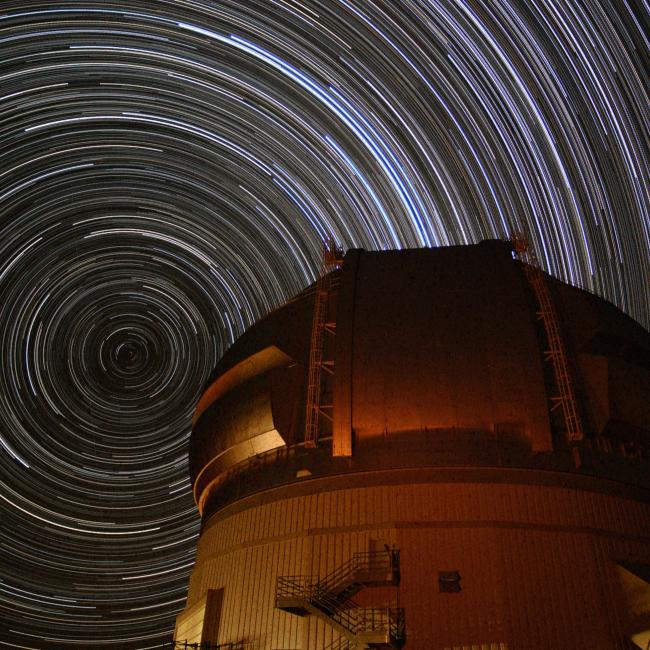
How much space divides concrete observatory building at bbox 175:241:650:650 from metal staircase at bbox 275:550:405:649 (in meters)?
0.05

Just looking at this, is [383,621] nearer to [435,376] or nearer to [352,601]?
[352,601]

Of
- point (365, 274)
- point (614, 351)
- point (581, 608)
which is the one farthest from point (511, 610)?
point (365, 274)

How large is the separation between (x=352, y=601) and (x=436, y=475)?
12.1 ft

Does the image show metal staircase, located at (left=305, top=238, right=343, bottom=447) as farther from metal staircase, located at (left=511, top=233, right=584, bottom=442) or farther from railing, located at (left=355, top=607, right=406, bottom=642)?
metal staircase, located at (left=511, top=233, right=584, bottom=442)

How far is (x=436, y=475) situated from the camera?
679 inches

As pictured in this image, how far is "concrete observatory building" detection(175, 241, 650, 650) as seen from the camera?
51.9ft

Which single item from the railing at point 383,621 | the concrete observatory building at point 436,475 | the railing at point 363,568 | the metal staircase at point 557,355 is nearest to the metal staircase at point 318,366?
the concrete observatory building at point 436,475

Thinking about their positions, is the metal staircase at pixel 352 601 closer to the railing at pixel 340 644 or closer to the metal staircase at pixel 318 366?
the railing at pixel 340 644

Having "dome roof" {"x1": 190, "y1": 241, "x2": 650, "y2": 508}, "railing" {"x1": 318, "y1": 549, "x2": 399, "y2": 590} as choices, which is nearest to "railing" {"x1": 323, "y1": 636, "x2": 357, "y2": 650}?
"railing" {"x1": 318, "y1": 549, "x2": 399, "y2": 590}

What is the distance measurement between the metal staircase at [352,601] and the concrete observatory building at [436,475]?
5 centimetres

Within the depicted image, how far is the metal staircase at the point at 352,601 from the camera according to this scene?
15.2 metres

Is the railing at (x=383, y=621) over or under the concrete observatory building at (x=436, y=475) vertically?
under

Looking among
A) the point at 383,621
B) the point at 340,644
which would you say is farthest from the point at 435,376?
the point at 340,644

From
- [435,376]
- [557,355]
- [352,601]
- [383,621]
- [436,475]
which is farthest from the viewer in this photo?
[557,355]
